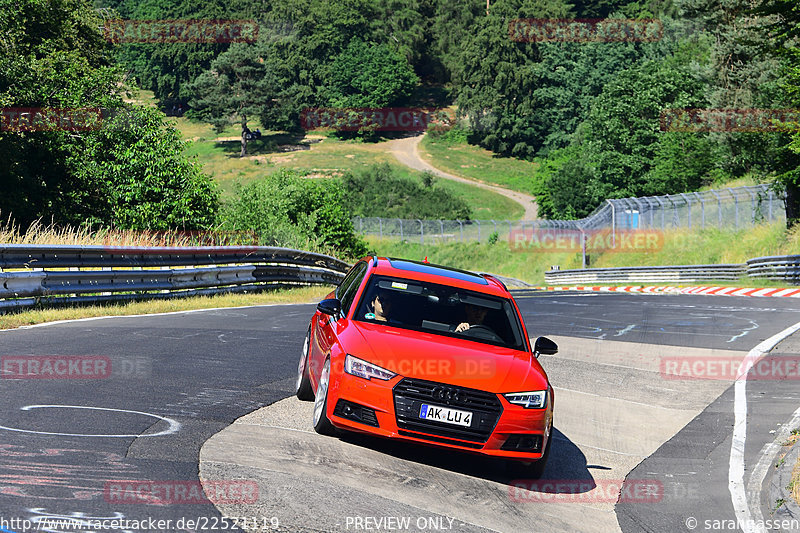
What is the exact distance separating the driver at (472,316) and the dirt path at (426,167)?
90219 millimetres

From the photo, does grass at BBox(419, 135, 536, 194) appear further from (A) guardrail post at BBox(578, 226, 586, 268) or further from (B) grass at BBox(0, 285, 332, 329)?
(B) grass at BBox(0, 285, 332, 329)

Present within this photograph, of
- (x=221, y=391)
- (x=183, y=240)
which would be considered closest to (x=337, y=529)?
(x=221, y=391)

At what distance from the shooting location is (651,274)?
47594mm

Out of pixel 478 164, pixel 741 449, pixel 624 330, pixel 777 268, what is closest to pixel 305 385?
pixel 741 449

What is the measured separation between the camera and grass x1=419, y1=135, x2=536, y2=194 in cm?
11988

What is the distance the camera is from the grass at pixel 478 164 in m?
120

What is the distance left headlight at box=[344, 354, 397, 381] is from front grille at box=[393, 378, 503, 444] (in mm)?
147

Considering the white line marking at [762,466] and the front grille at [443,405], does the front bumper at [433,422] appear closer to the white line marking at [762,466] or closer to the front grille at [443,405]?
the front grille at [443,405]

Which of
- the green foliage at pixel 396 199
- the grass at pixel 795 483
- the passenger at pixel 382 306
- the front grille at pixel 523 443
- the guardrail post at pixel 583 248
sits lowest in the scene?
the green foliage at pixel 396 199

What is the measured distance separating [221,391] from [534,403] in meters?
3.49

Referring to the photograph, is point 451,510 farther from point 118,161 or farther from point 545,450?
point 118,161

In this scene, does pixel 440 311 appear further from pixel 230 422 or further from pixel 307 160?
pixel 307 160

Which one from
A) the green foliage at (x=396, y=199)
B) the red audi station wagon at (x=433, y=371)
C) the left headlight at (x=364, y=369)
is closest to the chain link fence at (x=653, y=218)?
the green foliage at (x=396, y=199)

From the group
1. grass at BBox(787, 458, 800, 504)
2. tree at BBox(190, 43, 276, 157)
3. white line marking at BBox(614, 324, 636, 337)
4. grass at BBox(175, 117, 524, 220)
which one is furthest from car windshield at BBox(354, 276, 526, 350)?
tree at BBox(190, 43, 276, 157)
